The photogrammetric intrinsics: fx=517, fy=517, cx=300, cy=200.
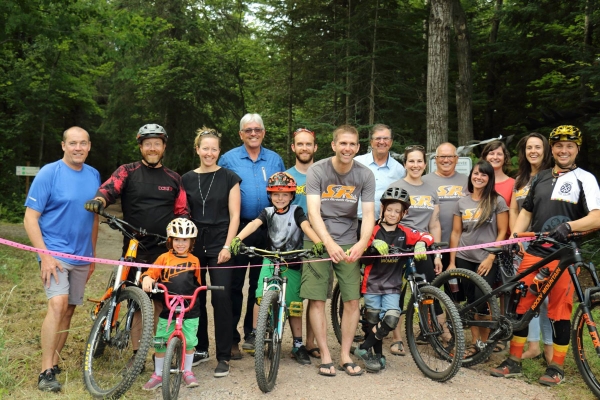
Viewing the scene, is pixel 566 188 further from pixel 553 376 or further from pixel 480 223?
pixel 553 376

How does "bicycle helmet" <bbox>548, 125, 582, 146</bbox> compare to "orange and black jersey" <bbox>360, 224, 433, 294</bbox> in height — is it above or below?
above

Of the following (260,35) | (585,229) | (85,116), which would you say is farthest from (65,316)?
(85,116)

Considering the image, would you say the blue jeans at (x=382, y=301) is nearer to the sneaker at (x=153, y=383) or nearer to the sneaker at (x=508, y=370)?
the sneaker at (x=508, y=370)

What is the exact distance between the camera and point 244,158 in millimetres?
5605

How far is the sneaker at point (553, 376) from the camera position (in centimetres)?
480

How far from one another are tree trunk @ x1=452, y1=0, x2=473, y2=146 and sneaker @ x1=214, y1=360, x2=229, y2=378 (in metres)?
10.2

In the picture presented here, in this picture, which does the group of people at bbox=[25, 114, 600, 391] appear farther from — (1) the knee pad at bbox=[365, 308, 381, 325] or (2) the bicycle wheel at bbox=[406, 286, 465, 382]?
(2) the bicycle wheel at bbox=[406, 286, 465, 382]

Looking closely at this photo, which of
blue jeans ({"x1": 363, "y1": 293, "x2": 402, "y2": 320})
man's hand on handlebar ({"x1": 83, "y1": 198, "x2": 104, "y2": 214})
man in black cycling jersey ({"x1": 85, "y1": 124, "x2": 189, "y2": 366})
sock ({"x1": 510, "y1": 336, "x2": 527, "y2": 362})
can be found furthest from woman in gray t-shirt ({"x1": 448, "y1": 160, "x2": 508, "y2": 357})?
man's hand on handlebar ({"x1": 83, "y1": 198, "x2": 104, "y2": 214})

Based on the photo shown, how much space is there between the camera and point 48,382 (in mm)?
4355

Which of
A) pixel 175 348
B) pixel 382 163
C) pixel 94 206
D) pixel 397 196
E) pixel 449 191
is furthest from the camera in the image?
pixel 382 163

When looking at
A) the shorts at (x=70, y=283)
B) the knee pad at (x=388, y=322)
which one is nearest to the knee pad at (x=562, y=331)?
the knee pad at (x=388, y=322)

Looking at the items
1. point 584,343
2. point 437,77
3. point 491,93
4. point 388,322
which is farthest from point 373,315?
point 491,93

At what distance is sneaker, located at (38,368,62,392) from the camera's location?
430 cm

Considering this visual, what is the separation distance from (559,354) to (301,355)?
8.04 feet
